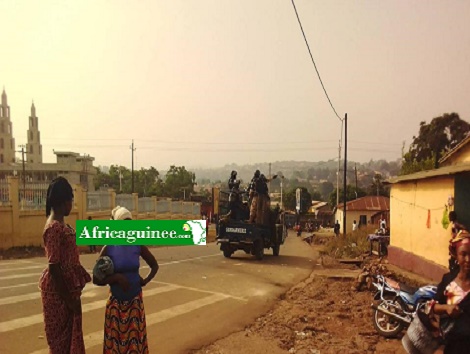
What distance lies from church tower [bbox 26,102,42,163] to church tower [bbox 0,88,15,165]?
166 inches

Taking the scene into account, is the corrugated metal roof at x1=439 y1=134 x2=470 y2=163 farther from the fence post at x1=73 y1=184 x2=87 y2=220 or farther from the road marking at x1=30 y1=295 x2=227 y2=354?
the fence post at x1=73 y1=184 x2=87 y2=220

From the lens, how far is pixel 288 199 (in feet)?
293

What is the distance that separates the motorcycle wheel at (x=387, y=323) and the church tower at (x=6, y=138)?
98.6 meters

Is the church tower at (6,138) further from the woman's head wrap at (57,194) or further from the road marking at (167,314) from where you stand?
the woman's head wrap at (57,194)

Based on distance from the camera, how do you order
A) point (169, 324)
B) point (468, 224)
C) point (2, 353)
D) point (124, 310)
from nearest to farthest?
point (124, 310), point (2, 353), point (169, 324), point (468, 224)

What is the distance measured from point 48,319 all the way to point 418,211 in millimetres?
10841

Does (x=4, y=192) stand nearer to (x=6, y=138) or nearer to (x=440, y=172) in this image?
(x=440, y=172)

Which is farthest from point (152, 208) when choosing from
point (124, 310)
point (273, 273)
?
point (124, 310)

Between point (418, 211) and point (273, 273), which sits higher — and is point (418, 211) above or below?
above

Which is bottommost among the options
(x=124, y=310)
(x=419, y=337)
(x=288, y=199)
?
(x=288, y=199)

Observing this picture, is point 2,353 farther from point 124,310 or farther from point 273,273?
point 273,273

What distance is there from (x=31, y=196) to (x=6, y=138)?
83.5 meters

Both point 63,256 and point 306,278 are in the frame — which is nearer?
point 63,256

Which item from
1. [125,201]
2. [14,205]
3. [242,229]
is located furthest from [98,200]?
[242,229]
